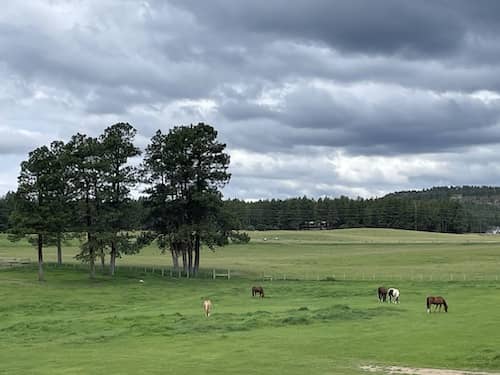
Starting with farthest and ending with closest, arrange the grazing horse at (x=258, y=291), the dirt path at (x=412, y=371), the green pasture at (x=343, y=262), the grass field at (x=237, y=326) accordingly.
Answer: the green pasture at (x=343, y=262) → the grazing horse at (x=258, y=291) → the grass field at (x=237, y=326) → the dirt path at (x=412, y=371)

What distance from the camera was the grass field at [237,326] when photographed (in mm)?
23734

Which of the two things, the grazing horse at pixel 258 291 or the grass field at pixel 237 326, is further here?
the grazing horse at pixel 258 291

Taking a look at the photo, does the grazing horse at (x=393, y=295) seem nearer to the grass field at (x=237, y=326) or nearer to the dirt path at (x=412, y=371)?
the grass field at (x=237, y=326)

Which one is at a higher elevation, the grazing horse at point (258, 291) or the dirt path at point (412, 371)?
the dirt path at point (412, 371)

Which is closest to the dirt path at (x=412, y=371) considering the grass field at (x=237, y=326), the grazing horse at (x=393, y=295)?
the grass field at (x=237, y=326)

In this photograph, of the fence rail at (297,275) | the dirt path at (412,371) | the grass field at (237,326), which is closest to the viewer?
the dirt path at (412,371)

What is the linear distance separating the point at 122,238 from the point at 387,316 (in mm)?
40150

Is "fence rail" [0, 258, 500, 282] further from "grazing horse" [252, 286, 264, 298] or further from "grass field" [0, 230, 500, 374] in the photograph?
"grazing horse" [252, 286, 264, 298]

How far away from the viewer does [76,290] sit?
59562 millimetres

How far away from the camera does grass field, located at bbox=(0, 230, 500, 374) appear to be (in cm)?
2373

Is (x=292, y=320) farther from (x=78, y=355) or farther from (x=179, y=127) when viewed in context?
(x=179, y=127)

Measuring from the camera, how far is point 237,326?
33.7m

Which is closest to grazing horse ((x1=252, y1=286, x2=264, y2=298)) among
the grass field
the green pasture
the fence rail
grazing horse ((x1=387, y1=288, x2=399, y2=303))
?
the grass field

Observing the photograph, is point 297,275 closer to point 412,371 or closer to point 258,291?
point 258,291
